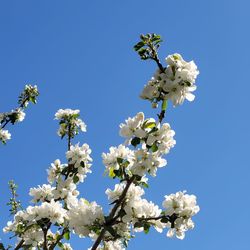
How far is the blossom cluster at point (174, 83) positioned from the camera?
4.71 m

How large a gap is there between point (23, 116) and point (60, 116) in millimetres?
3093

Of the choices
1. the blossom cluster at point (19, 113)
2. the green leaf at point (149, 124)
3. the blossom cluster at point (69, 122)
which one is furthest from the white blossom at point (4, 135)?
the green leaf at point (149, 124)

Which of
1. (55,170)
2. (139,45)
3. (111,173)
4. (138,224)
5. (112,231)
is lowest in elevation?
(112,231)

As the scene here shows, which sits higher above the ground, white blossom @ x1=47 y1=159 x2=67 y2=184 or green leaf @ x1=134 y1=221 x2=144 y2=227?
white blossom @ x1=47 y1=159 x2=67 y2=184

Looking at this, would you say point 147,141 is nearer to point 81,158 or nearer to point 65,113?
point 81,158

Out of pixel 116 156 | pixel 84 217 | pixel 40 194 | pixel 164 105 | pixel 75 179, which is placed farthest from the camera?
pixel 75 179

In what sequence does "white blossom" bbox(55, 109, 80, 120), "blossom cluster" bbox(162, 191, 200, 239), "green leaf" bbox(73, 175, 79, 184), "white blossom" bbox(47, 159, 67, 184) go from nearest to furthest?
"blossom cluster" bbox(162, 191, 200, 239) → "green leaf" bbox(73, 175, 79, 184) → "white blossom" bbox(47, 159, 67, 184) → "white blossom" bbox(55, 109, 80, 120)

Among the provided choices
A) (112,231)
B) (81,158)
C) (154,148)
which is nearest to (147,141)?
(154,148)

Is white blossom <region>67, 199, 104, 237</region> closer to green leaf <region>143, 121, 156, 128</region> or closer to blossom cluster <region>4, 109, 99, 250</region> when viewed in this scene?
blossom cluster <region>4, 109, 99, 250</region>

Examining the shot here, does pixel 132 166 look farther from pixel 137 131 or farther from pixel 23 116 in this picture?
pixel 23 116

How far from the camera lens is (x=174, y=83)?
4.66m

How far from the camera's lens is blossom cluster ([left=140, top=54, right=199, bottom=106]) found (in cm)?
471

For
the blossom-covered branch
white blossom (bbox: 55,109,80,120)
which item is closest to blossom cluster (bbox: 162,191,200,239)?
the blossom-covered branch

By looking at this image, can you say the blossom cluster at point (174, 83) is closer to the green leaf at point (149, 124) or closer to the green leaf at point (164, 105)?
the green leaf at point (164, 105)
